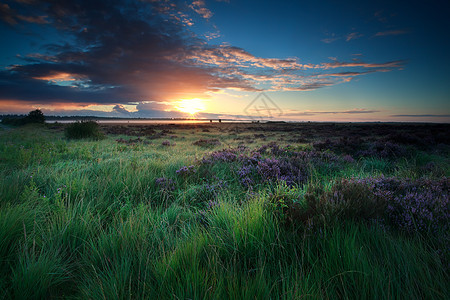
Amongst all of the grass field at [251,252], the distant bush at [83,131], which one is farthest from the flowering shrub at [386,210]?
the distant bush at [83,131]

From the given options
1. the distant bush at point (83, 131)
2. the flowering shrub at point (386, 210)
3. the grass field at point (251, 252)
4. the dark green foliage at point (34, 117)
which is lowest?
the grass field at point (251, 252)

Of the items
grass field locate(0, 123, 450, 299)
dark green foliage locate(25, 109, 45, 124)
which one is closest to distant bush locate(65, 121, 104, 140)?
grass field locate(0, 123, 450, 299)

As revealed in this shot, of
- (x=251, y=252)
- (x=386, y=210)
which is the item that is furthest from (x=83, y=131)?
(x=386, y=210)

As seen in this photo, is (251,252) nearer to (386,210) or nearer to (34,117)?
(386,210)

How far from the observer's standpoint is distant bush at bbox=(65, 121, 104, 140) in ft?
59.7

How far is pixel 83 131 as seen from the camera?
18.6m

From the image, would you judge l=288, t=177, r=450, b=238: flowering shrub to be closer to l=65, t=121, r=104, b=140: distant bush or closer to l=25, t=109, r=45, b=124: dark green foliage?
l=65, t=121, r=104, b=140: distant bush

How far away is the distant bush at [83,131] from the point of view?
18.2 meters

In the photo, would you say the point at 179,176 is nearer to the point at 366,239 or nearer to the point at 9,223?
the point at 9,223

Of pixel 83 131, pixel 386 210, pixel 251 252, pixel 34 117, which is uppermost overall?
pixel 34 117

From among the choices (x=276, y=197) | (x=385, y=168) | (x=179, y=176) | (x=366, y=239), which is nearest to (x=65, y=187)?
(x=179, y=176)

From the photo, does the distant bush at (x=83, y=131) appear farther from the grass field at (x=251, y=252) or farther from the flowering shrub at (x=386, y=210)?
the flowering shrub at (x=386, y=210)

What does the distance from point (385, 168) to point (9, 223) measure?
890 centimetres

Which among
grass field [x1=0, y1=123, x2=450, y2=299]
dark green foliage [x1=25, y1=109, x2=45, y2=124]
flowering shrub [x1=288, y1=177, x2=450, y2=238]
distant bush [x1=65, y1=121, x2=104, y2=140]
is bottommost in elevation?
grass field [x1=0, y1=123, x2=450, y2=299]
